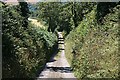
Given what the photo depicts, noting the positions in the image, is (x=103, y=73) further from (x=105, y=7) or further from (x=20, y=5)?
(x=20, y=5)

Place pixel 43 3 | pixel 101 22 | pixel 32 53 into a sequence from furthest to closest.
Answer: pixel 43 3 < pixel 101 22 < pixel 32 53

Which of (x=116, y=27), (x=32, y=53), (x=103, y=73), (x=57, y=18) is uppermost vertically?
(x=116, y=27)

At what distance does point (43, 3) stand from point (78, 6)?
22.3 meters

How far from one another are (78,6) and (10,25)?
27388 millimetres

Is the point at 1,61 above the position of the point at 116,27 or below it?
below

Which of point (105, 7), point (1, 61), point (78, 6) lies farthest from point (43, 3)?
point (1, 61)

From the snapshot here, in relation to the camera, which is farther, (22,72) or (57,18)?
(57,18)

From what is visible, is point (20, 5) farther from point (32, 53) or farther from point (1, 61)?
point (1, 61)

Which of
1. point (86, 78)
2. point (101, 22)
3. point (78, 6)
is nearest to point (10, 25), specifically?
point (86, 78)

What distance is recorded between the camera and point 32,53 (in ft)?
83.0

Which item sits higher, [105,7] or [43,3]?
[105,7]

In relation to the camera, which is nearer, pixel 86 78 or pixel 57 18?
pixel 86 78

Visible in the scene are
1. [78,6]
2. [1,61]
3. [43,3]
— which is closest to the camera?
[1,61]

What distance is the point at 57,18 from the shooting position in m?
71.1
